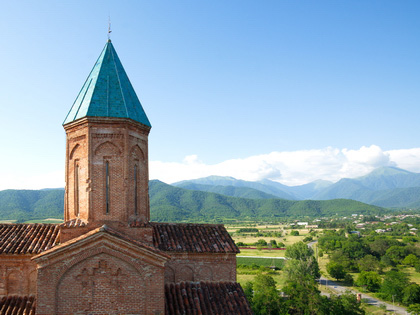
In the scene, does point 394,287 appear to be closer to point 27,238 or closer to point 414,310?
point 414,310

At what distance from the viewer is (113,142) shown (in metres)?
12.6

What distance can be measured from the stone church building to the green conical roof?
0.04 metres

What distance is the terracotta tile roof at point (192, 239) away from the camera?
12992 mm

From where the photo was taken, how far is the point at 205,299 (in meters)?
12.1

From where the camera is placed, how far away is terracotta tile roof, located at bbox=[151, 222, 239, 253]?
42.6 ft

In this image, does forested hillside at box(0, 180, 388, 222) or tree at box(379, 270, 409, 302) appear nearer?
tree at box(379, 270, 409, 302)

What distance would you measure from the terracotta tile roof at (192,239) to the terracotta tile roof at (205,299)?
1.32 metres

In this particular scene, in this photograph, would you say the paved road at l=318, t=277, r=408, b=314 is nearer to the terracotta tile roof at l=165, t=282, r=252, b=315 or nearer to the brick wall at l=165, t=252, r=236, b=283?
the brick wall at l=165, t=252, r=236, b=283

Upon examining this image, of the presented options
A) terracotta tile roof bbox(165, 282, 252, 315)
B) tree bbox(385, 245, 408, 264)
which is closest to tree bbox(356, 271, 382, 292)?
tree bbox(385, 245, 408, 264)

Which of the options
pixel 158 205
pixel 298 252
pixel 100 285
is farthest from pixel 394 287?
pixel 158 205

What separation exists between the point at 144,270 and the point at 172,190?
560ft

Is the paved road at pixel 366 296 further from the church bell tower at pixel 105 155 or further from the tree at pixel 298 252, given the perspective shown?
the church bell tower at pixel 105 155

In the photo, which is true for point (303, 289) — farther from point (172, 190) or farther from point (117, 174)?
point (172, 190)

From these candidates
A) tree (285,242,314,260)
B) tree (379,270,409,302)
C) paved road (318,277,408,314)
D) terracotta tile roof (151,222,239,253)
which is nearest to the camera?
terracotta tile roof (151,222,239,253)
